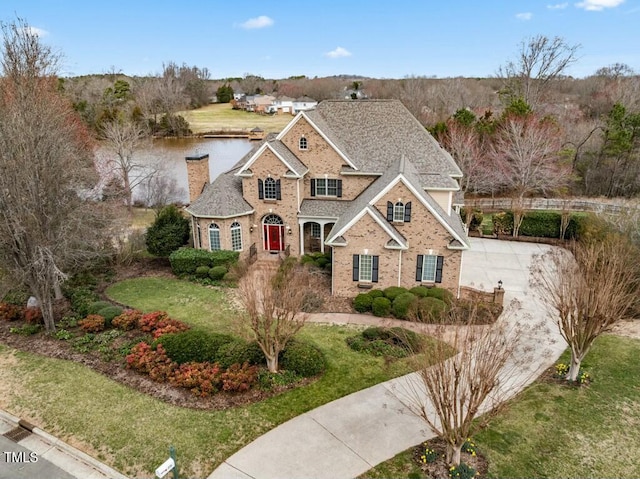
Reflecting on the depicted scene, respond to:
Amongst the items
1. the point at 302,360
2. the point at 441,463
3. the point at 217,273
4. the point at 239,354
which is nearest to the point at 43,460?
the point at 239,354

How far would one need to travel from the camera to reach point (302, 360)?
16.1m

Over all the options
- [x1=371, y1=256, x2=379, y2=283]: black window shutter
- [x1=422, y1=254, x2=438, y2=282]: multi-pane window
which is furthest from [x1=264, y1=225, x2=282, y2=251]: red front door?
[x1=422, y1=254, x2=438, y2=282]: multi-pane window

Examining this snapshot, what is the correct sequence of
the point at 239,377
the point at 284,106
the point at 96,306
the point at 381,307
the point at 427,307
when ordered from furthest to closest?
the point at 284,106 < the point at 381,307 < the point at 96,306 < the point at 427,307 < the point at 239,377

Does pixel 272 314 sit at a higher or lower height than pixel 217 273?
higher

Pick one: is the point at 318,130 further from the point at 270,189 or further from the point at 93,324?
the point at 93,324

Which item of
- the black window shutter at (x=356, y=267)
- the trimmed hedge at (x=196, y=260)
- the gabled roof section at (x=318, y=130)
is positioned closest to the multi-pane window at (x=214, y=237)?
the trimmed hedge at (x=196, y=260)

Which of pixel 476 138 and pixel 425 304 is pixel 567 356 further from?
pixel 476 138

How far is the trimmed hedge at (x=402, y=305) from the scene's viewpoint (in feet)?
68.1

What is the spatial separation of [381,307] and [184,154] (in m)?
56.4

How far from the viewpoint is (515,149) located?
135ft

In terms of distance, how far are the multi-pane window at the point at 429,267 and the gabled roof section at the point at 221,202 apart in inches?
443

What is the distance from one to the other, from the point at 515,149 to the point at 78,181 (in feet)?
116

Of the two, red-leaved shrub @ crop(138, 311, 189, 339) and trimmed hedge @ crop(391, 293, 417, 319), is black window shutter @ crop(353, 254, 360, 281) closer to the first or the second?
trimmed hedge @ crop(391, 293, 417, 319)

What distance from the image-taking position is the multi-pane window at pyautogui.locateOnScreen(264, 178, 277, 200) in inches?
1094
